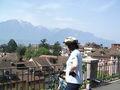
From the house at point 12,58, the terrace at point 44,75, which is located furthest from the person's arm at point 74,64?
the house at point 12,58

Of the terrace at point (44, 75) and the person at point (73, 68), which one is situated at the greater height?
the person at point (73, 68)

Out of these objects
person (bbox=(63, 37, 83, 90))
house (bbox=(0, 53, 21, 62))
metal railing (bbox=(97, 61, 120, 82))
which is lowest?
house (bbox=(0, 53, 21, 62))

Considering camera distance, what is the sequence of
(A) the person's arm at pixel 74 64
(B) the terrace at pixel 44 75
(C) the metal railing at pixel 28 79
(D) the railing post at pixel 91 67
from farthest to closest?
(D) the railing post at pixel 91 67 < (C) the metal railing at pixel 28 79 < (B) the terrace at pixel 44 75 < (A) the person's arm at pixel 74 64

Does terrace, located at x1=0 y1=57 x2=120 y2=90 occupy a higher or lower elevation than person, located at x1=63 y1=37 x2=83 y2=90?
lower

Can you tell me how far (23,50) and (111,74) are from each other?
118 metres

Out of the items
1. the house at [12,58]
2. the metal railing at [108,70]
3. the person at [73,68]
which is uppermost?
the person at [73,68]

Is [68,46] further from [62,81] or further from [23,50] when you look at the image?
[23,50]

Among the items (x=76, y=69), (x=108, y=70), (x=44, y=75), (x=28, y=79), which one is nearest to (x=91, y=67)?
(x=44, y=75)

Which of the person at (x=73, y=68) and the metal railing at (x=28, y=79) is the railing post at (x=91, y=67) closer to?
the metal railing at (x=28, y=79)

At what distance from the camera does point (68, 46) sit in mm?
6055

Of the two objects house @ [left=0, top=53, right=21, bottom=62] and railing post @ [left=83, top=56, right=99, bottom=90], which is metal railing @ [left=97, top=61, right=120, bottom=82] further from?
house @ [left=0, top=53, right=21, bottom=62]

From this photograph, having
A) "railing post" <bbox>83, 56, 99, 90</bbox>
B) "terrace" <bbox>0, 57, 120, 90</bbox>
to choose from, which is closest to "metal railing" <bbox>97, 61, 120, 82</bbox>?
"terrace" <bbox>0, 57, 120, 90</bbox>

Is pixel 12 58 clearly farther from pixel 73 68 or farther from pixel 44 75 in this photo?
pixel 73 68

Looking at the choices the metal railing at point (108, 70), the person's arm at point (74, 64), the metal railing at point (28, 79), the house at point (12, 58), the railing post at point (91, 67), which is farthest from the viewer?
the house at point (12, 58)
